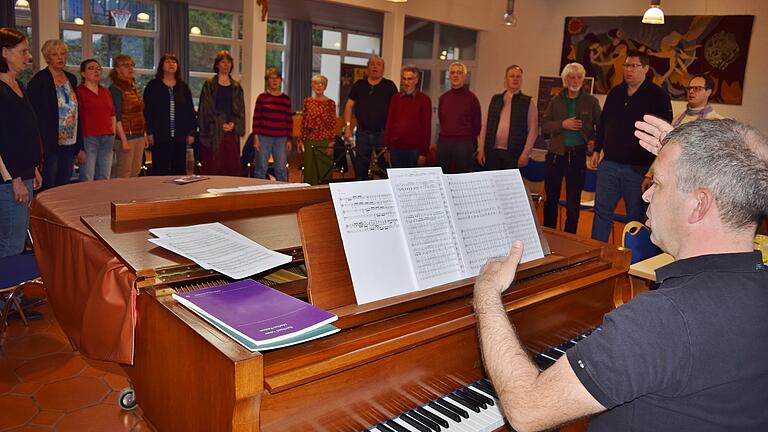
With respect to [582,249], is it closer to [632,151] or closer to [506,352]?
[506,352]

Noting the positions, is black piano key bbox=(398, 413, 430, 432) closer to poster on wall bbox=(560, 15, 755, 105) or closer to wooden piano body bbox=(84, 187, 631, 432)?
wooden piano body bbox=(84, 187, 631, 432)

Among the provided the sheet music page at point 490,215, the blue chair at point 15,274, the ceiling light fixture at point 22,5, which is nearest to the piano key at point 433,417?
the sheet music page at point 490,215

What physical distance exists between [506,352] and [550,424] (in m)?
0.17

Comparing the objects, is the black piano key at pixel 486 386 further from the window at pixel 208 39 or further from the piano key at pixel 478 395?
the window at pixel 208 39

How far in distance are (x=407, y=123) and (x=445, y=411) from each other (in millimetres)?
5503

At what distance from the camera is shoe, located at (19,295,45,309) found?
13.4 ft

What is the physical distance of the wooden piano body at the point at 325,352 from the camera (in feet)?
4.47

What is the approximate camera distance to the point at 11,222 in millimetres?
3748

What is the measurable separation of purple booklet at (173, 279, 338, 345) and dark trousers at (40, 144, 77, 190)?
3.96 metres

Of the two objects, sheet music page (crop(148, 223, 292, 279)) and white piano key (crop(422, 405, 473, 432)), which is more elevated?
sheet music page (crop(148, 223, 292, 279))

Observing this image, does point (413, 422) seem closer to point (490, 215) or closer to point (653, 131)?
point (490, 215)

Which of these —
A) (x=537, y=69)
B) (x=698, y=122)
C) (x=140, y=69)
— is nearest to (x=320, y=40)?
(x=140, y=69)

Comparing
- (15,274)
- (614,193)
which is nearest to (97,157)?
(15,274)

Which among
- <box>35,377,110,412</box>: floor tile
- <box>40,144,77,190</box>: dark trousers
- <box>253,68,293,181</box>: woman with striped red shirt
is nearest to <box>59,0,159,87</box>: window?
<box>253,68,293,181</box>: woman with striped red shirt
